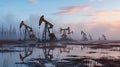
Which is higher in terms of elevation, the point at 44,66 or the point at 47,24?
the point at 47,24

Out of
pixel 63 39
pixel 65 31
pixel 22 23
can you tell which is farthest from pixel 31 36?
pixel 63 39

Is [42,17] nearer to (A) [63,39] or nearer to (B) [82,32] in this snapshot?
(A) [63,39]

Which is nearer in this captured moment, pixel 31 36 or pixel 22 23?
pixel 22 23

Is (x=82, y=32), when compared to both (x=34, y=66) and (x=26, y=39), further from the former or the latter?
(x=34, y=66)

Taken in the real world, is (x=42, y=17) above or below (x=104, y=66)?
above

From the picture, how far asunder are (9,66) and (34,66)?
228 centimetres

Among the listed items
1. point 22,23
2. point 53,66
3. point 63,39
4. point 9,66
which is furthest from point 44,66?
point 63,39

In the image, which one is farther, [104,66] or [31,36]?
[31,36]

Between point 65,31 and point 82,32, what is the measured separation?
75.6 ft

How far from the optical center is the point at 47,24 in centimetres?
4775

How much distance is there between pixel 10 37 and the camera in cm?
15150

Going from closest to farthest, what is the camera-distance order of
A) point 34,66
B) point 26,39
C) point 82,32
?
point 34,66 < point 26,39 < point 82,32

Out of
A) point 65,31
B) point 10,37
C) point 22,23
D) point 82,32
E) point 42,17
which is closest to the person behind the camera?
point 42,17

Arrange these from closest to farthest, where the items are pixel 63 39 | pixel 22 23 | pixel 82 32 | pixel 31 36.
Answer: pixel 22 23 < pixel 31 36 < pixel 63 39 < pixel 82 32
